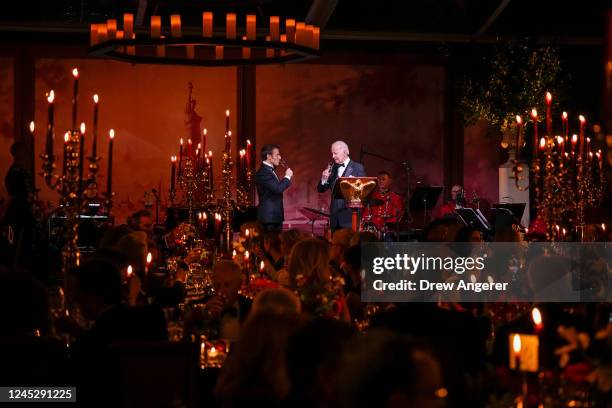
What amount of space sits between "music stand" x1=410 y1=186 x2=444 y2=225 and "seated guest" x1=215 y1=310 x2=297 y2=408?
1116 centimetres

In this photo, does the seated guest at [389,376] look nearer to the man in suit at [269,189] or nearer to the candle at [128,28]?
the candle at [128,28]

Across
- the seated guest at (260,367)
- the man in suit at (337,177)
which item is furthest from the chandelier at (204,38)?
the seated guest at (260,367)

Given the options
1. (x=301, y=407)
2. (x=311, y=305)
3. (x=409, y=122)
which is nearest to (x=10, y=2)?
(x=409, y=122)

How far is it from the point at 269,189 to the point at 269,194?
0.31 ft

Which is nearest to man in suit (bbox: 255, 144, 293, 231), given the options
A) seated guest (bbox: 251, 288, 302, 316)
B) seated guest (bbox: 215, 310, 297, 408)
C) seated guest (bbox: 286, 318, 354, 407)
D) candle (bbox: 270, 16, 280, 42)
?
candle (bbox: 270, 16, 280, 42)

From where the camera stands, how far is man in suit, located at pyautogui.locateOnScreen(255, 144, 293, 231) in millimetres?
13016

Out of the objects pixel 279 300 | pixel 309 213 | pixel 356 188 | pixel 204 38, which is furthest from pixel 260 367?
pixel 309 213

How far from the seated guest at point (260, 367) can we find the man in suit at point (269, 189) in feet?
31.9

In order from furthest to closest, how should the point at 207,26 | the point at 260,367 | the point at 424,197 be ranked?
1. the point at 424,197
2. the point at 207,26
3. the point at 260,367

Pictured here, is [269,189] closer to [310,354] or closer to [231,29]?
[231,29]

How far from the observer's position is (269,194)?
1312 centimetres

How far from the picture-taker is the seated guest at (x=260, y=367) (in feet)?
10.2

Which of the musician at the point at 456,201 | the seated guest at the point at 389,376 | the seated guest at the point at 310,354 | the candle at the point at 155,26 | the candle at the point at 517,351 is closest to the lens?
the seated guest at the point at 389,376

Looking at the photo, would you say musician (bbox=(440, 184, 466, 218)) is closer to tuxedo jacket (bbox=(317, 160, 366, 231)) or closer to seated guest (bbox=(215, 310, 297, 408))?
tuxedo jacket (bbox=(317, 160, 366, 231))
